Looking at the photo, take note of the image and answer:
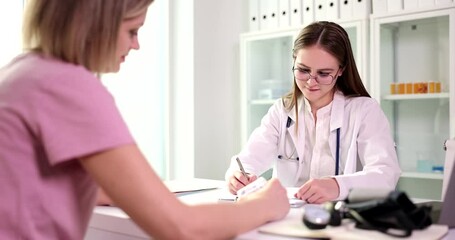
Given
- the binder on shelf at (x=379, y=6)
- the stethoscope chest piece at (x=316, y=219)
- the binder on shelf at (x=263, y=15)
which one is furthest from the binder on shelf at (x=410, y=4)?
the stethoscope chest piece at (x=316, y=219)

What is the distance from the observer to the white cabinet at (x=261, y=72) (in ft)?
10.7

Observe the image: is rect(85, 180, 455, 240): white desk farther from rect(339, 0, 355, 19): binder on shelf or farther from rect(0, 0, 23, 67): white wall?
rect(339, 0, 355, 19): binder on shelf

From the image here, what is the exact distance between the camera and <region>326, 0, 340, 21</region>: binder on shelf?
2.91m

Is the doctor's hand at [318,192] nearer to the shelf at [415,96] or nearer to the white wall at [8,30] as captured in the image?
the shelf at [415,96]

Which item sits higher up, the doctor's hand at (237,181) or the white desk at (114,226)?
the doctor's hand at (237,181)

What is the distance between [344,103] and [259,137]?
0.37 m

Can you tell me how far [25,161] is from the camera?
807mm

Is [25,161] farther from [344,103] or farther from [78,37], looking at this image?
[344,103]

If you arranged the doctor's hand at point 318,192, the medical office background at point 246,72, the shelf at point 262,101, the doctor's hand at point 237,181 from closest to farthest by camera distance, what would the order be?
→ the doctor's hand at point 318,192
the doctor's hand at point 237,181
the medical office background at point 246,72
the shelf at point 262,101

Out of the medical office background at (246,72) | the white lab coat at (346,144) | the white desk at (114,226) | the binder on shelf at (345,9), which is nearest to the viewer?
the white desk at (114,226)

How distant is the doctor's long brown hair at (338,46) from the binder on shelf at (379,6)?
3.12 feet

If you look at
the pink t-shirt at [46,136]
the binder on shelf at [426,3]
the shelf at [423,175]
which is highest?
the binder on shelf at [426,3]

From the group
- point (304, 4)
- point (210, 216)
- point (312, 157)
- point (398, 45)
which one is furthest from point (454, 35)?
point (210, 216)

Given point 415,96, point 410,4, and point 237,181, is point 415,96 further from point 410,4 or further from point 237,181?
point 237,181
